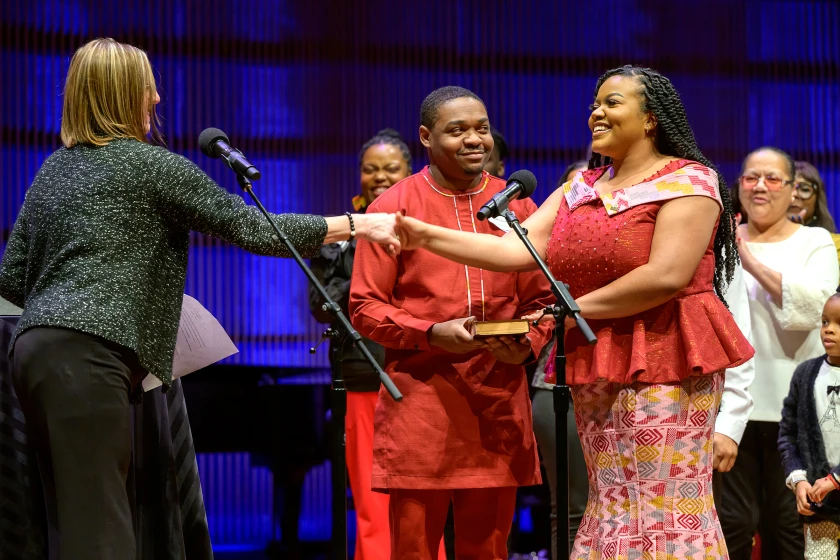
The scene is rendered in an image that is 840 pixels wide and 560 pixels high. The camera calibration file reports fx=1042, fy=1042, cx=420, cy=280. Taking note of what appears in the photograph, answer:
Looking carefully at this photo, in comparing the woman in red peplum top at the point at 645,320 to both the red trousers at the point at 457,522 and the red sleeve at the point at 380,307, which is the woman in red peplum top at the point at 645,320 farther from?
the red trousers at the point at 457,522

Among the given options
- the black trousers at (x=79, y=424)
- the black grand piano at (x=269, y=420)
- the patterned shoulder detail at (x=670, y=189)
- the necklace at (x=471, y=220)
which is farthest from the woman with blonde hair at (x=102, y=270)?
the black grand piano at (x=269, y=420)

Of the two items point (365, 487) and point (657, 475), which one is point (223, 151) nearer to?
point (657, 475)

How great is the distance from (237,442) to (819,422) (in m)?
2.84

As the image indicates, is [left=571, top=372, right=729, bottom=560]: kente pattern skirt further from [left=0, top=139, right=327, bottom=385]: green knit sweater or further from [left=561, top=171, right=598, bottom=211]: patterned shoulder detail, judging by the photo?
[left=0, top=139, right=327, bottom=385]: green knit sweater

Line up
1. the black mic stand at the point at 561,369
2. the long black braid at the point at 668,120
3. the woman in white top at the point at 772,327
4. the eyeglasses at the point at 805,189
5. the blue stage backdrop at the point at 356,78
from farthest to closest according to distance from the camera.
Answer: the blue stage backdrop at the point at 356,78, the eyeglasses at the point at 805,189, the woman in white top at the point at 772,327, the long black braid at the point at 668,120, the black mic stand at the point at 561,369

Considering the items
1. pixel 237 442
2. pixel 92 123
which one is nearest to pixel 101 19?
pixel 237 442

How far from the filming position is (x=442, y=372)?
301 cm

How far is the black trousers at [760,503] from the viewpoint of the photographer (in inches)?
166

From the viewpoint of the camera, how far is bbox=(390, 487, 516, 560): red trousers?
2.96m

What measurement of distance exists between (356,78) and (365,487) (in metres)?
3.26

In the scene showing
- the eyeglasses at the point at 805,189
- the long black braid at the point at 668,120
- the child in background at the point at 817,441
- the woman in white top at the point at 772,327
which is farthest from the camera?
the eyeglasses at the point at 805,189

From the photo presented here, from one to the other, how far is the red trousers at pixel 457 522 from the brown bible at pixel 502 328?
520 mm

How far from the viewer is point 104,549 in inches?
106

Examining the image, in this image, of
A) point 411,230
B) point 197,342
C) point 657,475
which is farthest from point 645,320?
point 197,342
